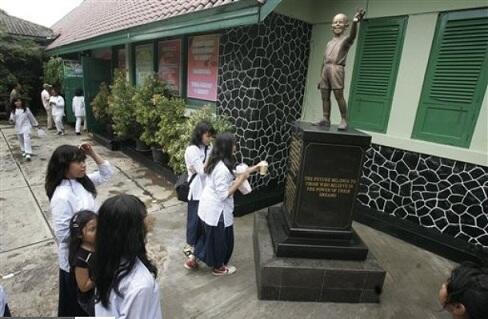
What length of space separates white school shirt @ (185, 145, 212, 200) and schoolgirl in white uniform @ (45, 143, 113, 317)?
111 centimetres

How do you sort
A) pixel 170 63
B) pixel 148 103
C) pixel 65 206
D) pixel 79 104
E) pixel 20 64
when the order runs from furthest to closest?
1. pixel 20 64
2. pixel 79 104
3. pixel 170 63
4. pixel 148 103
5. pixel 65 206

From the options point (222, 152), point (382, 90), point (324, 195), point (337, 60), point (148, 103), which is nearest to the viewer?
point (222, 152)

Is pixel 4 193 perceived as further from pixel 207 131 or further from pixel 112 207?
pixel 112 207

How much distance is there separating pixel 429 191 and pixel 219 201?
3.10 metres

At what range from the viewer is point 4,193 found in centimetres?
518

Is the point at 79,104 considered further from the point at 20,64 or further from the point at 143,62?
the point at 20,64

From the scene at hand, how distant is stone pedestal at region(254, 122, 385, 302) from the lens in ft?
9.62

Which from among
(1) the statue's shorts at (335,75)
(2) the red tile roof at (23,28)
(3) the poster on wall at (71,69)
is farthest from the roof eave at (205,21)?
(2) the red tile roof at (23,28)

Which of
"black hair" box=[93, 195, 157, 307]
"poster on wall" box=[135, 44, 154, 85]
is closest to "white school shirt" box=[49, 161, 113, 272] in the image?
"black hair" box=[93, 195, 157, 307]

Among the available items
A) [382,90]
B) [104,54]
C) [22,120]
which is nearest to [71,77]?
[104,54]

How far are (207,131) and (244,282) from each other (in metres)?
1.72

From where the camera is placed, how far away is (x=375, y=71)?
4.47m

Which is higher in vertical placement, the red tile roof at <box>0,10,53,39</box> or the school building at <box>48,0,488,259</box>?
the red tile roof at <box>0,10,53,39</box>

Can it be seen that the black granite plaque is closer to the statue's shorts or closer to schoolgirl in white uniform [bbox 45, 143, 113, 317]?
the statue's shorts
